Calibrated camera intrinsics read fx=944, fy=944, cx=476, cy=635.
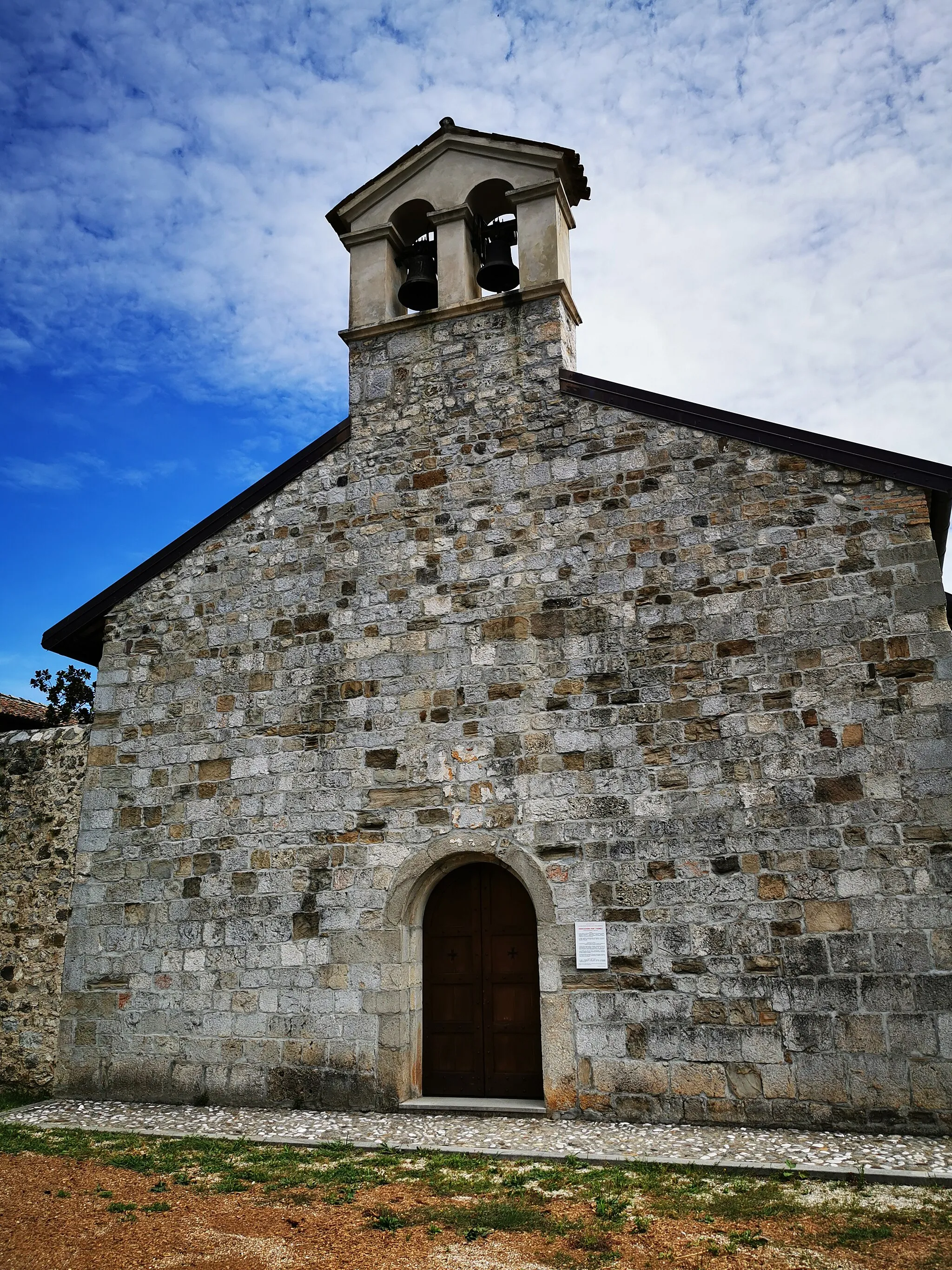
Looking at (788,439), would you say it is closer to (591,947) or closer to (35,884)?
(591,947)

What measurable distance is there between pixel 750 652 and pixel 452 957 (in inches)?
132

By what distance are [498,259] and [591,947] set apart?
6.10 metres

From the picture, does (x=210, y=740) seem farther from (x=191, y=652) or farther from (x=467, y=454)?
(x=467, y=454)

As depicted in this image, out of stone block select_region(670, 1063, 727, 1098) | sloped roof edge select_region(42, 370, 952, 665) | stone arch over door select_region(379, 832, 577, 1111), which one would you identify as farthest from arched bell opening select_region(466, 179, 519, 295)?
stone block select_region(670, 1063, 727, 1098)

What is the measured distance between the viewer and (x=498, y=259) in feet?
28.8

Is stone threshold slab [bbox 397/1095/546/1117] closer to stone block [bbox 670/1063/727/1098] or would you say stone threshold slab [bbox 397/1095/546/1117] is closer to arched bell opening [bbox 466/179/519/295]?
stone block [bbox 670/1063/727/1098]

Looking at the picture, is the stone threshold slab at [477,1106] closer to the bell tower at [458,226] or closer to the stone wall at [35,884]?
the stone wall at [35,884]

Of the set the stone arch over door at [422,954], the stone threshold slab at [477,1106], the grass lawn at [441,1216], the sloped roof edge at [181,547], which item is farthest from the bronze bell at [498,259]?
the grass lawn at [441,1216]

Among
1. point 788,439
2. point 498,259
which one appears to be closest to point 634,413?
point 788,439

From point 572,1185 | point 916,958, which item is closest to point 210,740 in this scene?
point 572,1185

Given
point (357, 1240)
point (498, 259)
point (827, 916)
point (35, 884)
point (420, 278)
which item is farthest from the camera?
point (420, 278)

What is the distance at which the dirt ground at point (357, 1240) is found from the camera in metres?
4.12

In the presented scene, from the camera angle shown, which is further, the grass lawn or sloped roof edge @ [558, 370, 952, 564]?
sloped roof edge @ [558, 370, 952, 564]

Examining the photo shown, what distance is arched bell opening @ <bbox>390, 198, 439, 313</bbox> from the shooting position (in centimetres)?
905
